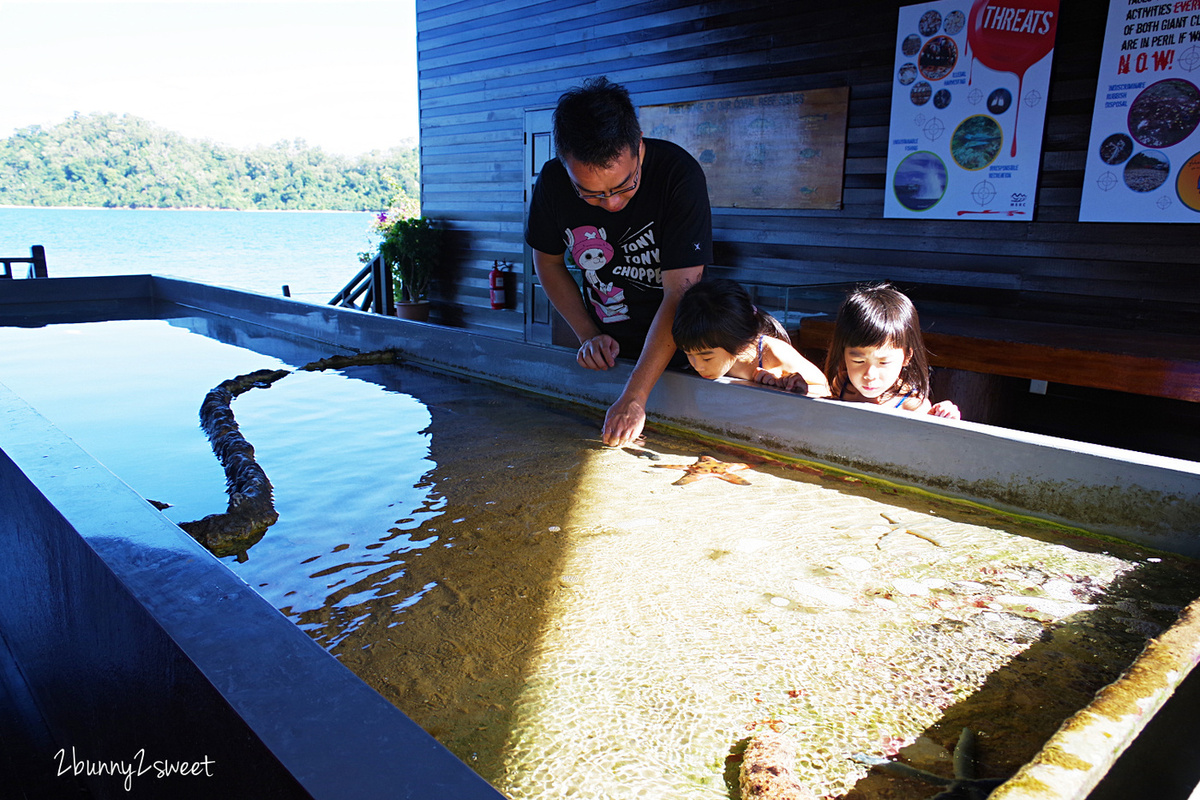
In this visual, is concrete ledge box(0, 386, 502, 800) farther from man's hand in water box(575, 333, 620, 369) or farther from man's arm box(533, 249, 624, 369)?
man's arm box(533, 249, 624, 369)

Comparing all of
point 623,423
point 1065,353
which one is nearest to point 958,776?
point 623,423

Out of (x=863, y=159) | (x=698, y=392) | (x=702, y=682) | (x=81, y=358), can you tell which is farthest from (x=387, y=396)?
(x=863, y=159)

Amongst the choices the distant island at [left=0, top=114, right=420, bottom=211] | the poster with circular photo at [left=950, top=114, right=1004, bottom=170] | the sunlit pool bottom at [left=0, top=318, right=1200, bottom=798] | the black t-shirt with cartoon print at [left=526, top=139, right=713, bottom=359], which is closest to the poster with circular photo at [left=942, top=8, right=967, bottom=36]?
the poster with circular photo at [left=950, top=114, right=1004, bottom=170]

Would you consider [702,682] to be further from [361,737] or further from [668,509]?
[668,509]

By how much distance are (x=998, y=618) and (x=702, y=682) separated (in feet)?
1.58

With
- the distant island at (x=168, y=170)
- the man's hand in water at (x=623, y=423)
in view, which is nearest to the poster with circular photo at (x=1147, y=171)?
the man's hand in water at (x=623, y=423)

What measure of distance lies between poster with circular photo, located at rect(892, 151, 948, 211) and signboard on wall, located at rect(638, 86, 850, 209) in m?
0.39

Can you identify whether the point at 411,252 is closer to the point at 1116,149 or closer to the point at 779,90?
the point at 779,90

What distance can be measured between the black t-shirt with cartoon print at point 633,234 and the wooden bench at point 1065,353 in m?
1.43

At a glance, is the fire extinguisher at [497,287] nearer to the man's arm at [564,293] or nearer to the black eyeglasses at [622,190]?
the man's arm at [564,293]

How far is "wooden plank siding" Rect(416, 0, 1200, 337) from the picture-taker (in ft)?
11.4

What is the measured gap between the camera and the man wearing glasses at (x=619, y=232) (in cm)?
183

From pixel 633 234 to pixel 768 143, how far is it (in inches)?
116

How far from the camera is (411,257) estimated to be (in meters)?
7.66
